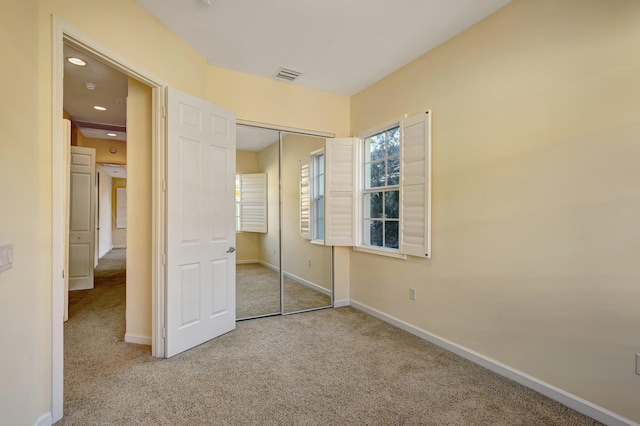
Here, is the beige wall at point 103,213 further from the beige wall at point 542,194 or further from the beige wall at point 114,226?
the beige wall at point 542,194

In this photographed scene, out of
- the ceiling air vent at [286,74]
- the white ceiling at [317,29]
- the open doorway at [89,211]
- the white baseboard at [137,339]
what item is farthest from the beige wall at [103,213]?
the white ceiling at [317,29]

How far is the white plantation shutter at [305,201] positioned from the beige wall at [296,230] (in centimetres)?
5

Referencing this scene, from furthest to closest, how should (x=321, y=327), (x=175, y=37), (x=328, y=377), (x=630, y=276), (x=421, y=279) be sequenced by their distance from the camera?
1. (x=321, y=327)
2. (x=421, y=279)
3. (x=175, y=37)
4. (x=328, y=377)
5. (x=630, y=276)

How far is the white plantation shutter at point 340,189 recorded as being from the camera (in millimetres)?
3971

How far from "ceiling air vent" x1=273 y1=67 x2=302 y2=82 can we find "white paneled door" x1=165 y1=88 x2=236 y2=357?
0.78 metres

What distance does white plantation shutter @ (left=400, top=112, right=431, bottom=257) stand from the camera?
301 centimetres

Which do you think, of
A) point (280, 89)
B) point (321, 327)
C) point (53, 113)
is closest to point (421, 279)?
point (321, 327)

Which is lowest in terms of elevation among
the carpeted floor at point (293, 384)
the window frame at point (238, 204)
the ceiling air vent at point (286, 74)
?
the carpeted floor at point (293, 384)

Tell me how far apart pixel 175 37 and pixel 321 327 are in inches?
129

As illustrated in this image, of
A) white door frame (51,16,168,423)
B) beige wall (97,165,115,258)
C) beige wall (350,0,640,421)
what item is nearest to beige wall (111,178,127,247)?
beige wall (97,165,115,258)

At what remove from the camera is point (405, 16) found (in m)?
2.50

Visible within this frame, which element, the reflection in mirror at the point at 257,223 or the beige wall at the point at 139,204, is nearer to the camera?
the beige wall at the point at 139,204

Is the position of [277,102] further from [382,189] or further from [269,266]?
[269,266]

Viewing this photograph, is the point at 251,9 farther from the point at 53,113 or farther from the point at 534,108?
the point at 534,108
